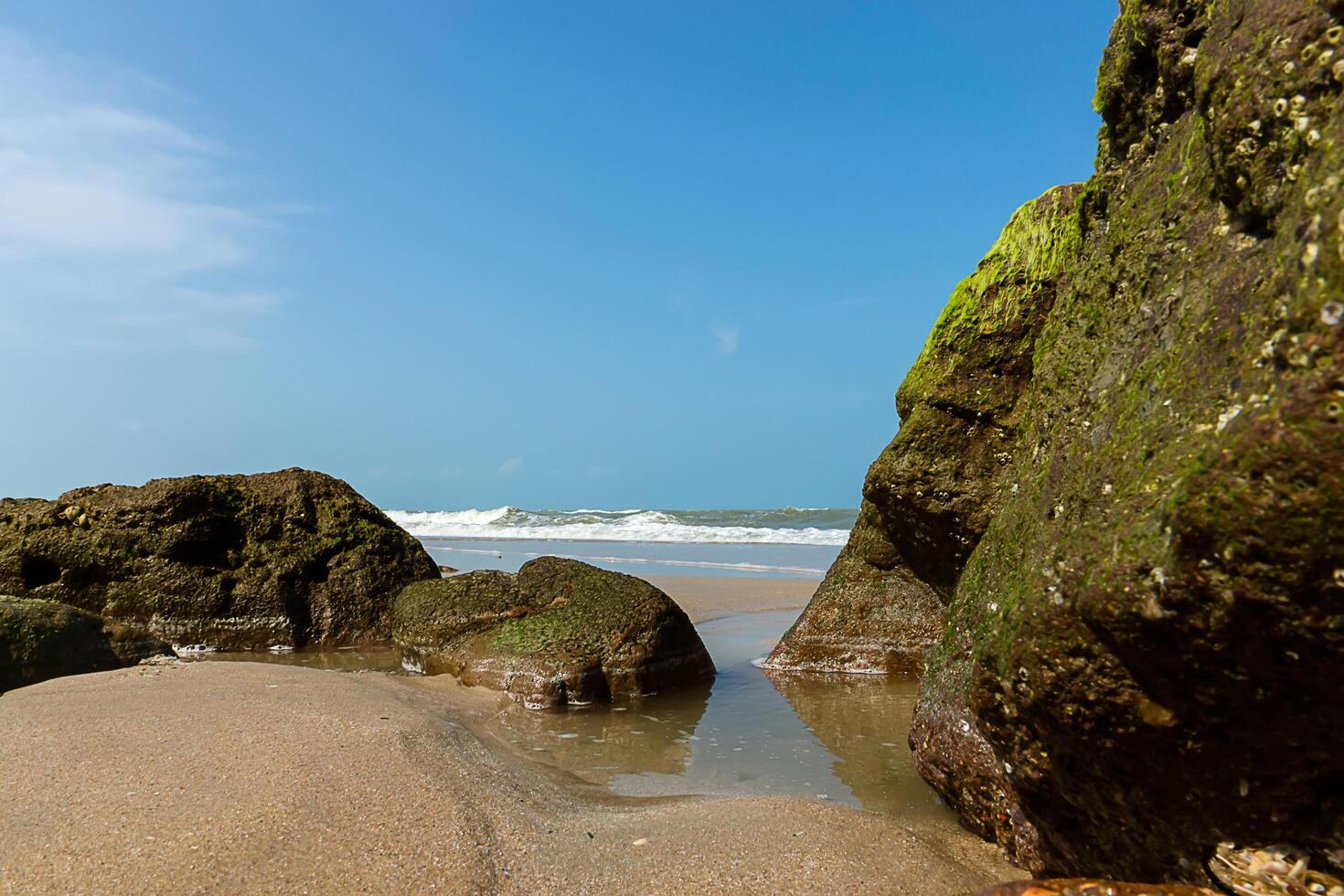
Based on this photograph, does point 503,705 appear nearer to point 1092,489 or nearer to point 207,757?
point 207,757

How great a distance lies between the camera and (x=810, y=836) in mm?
3549

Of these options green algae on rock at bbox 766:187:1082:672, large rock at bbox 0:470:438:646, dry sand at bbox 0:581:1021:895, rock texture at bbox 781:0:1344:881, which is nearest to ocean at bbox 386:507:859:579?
large rock at bbox 0:470:438:646

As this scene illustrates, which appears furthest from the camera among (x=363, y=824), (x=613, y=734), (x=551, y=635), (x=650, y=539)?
(x=650, y=539)

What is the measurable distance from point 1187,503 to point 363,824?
112 inches

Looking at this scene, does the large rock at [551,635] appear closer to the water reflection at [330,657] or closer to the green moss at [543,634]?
the green moss at [543,634]

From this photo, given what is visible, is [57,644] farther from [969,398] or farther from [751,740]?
[969,398]

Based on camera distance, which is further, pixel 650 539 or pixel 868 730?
pixel 650 539

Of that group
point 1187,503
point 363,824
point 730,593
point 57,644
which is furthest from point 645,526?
point 1187,503

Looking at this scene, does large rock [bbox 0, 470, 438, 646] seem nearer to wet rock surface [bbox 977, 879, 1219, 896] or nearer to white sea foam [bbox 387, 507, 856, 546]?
wet rock surface [bbox 977, 879, 1219, 896]

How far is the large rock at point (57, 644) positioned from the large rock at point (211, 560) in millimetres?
2188

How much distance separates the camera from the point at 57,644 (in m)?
6.20

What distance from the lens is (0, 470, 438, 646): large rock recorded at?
29.6ft

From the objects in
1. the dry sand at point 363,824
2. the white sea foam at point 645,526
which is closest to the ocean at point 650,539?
the white sea foam at point 645,526

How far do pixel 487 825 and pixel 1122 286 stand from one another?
9.91 ft
